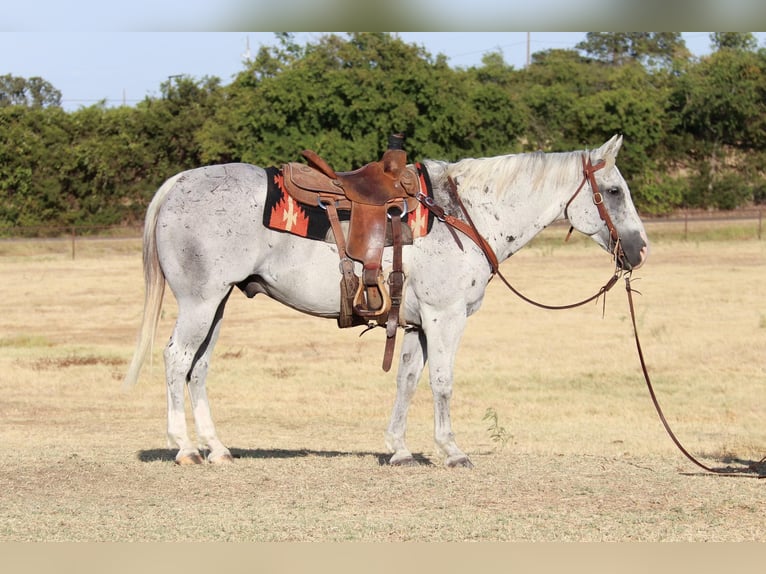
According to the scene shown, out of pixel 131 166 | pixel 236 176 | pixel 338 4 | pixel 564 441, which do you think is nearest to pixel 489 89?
pixel 131 166

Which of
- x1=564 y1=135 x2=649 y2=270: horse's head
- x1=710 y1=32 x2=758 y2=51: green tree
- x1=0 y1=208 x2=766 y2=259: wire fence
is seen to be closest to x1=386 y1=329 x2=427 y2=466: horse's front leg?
x1=564 y1=135 x2=649 y2=270: horse's head

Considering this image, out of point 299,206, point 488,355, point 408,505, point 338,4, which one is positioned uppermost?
point 338,4

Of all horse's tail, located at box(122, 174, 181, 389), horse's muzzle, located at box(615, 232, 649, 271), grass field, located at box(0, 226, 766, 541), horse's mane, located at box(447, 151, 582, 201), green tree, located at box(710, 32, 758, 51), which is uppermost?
green tree, located at box(710, 32, 758, 51)

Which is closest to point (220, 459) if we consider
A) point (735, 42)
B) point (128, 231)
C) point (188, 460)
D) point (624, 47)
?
point (188, 460)

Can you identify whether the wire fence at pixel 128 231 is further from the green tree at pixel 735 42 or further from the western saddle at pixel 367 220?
the western saddle at pixel 367 220

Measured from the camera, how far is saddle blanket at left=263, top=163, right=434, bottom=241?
812cm

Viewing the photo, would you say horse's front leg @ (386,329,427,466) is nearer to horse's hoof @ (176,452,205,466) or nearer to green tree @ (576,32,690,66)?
horse's hoof @ (176,452,205,466)

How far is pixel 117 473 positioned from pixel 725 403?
10.1 metres

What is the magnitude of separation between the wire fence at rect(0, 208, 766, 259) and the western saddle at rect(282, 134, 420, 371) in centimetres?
3069

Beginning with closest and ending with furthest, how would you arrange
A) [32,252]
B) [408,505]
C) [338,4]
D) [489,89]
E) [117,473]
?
[338,4] → [408,505] → [117,473] → [32,252] → [489,89]

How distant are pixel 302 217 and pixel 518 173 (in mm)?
1695

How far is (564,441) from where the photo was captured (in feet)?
41.0

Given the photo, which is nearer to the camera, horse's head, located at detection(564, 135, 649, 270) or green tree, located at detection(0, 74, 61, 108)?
horse's head, located at detection(564, 135, 649, 270)

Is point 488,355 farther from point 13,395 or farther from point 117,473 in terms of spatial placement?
point 117,473
